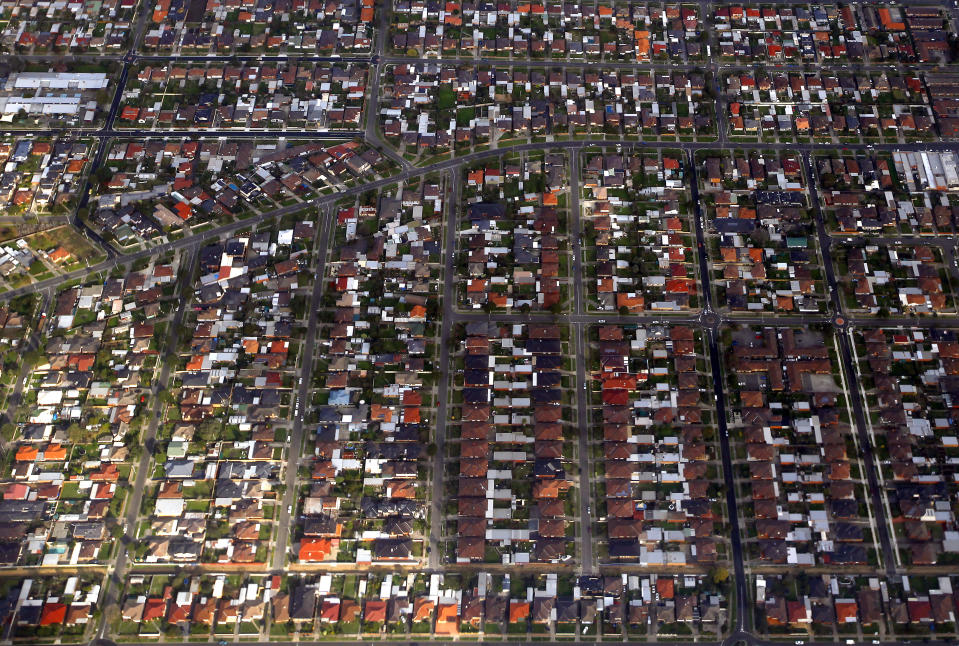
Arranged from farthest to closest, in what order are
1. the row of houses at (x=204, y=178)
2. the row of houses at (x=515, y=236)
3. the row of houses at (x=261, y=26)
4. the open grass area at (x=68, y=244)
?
the row of houses at (x=261, y=26), the row of houses at (x=204, y=178), the open grass area at (x=68, y=244), the row of houses at (x=515, y=236)

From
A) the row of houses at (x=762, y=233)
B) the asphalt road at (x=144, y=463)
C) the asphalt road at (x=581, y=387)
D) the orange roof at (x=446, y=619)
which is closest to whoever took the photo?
the orange roof at (x=446, y=619)

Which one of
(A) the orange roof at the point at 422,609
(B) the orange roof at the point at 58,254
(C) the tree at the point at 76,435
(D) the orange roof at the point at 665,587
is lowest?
(A) the orange roof at the point at 422,609

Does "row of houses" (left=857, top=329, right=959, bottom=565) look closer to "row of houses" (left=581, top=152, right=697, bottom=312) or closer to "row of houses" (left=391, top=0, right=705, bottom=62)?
"row of houses" (left=581, top=152, right=697, bottom=312)

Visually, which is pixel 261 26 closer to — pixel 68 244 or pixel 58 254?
pixel 68 244

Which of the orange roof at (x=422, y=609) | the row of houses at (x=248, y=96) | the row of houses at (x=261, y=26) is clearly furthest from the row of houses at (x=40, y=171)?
the orange roof at (x=422, y=609)

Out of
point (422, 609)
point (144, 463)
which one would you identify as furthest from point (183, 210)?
point (422, 609)

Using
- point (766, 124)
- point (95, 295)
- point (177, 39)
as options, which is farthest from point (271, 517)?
point (766, 124)

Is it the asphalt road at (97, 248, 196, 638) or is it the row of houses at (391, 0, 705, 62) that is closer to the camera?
the asphalt road at (97, 248, 196, 638)

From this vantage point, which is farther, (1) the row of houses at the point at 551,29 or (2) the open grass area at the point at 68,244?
(1) the row of houses at the point at 551,29

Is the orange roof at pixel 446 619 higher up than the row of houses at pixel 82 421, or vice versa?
the row of houses at pixel 82 421

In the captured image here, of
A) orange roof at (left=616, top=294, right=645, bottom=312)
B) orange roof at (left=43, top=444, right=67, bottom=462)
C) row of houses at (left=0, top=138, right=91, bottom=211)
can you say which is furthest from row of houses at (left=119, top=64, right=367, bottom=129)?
orange roof at (left=43, top=444, right=67, bottom=462)

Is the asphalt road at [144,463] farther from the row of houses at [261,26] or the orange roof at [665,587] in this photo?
the orange roof at [665,587]
